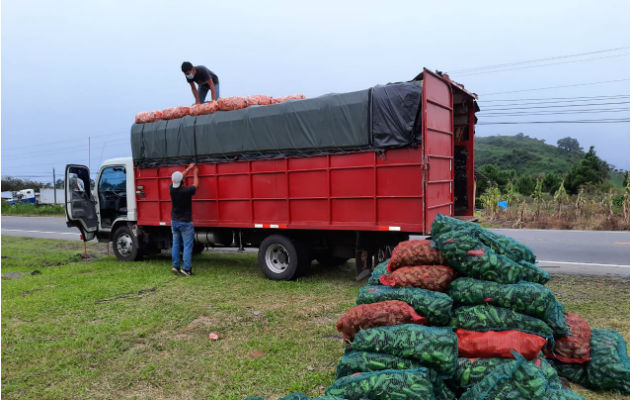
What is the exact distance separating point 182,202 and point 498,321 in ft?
19.9

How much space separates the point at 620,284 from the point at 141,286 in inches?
298

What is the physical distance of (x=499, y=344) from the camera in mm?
2998

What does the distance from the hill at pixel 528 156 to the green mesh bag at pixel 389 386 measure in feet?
139

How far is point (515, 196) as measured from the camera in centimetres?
2058

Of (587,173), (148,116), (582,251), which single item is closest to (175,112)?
(148,116)

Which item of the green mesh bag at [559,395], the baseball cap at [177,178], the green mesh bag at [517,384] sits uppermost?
the baseball cap at [177,178]

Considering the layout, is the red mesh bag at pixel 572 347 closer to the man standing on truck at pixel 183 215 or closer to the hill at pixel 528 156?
the man standing on truck at pixel 183 215

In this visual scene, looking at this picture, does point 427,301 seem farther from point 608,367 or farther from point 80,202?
point 80,202

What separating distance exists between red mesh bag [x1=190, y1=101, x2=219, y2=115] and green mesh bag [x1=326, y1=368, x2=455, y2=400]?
634 centimetres

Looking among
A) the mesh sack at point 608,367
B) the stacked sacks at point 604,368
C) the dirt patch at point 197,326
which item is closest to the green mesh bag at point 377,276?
the stacked sacks at point 604,368

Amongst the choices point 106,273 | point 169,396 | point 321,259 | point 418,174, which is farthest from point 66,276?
point 418,174

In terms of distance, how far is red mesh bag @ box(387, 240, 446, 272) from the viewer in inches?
147

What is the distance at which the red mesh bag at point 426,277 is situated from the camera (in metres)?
3.51

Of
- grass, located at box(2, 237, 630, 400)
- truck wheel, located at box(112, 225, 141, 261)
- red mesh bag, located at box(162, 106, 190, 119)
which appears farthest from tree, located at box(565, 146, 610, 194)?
truck wheel, located at box(112, 225, 141, 261)
